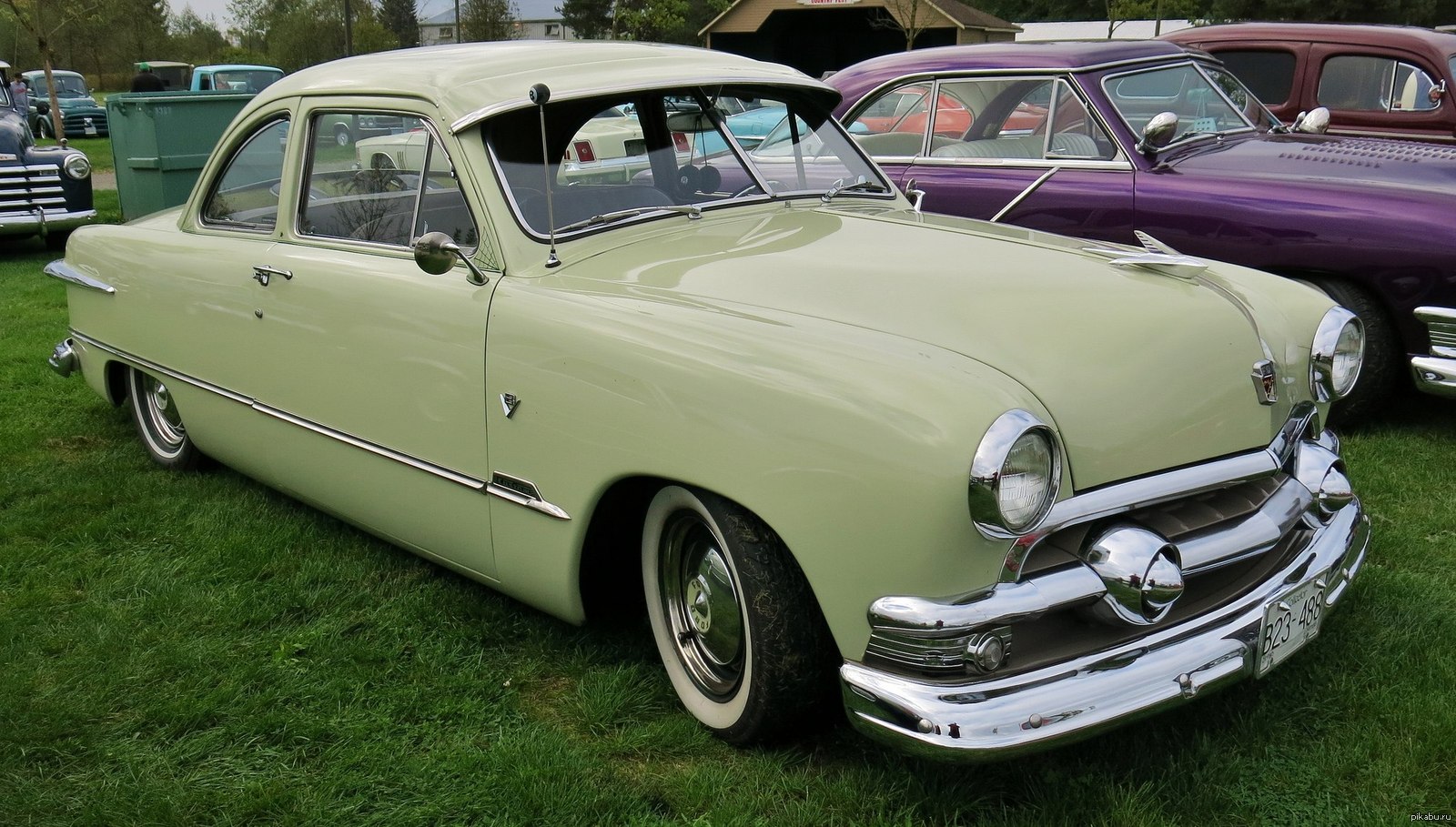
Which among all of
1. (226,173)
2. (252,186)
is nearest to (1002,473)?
(252,186)

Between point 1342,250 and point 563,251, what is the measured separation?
11.1ft

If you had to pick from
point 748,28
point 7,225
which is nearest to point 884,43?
point 748,28

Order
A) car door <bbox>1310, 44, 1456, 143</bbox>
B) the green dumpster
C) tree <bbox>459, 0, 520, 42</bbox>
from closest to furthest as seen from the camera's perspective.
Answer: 1. car door <bbox>1310, 44, 1456, 143</bbox>
2. the green dumpster
3. tree <bbox>459, 0, 520, 42</bbox>

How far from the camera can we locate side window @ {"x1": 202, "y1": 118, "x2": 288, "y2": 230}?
404 centimetres

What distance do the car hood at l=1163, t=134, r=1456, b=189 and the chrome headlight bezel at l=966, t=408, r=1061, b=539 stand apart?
139 inches

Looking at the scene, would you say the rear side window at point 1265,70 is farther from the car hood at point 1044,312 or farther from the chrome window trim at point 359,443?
the chrome window trim at point 359,443

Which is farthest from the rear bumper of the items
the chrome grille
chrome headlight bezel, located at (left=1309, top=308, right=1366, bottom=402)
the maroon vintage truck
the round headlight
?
the round headlight

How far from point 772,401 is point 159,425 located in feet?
11.2

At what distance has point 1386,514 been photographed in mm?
4047

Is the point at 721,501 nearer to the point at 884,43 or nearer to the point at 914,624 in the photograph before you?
the point at 914,624

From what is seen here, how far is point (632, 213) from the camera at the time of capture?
341 centimetres

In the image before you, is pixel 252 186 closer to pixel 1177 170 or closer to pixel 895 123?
pixel 895 123

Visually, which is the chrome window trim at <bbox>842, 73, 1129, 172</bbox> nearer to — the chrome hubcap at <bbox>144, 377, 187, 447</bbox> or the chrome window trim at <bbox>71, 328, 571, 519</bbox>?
the chrome window trim at <bbox>71, 328, 571, 519</bbox>

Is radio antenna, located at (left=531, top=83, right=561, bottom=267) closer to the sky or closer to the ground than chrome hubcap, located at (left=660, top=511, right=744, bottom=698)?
closer to the sky
